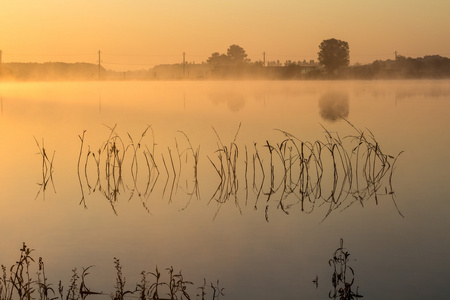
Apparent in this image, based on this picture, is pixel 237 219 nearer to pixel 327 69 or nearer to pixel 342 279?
pixel 342 279

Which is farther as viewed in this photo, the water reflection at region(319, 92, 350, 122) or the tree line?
the tree line

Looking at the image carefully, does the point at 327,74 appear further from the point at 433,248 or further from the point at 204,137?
the point at 433,248

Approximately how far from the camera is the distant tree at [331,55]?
367ft

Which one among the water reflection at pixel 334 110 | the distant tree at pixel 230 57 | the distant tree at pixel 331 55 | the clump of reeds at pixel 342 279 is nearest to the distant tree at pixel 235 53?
the distant tree at pixel 230 57

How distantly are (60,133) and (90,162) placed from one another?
8.47 m

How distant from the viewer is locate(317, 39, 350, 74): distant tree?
112 metres

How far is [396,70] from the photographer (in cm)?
11031

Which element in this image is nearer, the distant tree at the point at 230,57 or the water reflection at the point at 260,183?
the water reflection at the point at 260,183

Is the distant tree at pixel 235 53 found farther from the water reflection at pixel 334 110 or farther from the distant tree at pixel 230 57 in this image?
the water reflection at pixel 334 110

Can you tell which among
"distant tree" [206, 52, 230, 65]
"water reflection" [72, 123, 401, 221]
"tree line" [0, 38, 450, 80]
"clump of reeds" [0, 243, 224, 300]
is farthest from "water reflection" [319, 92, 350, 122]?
"distant tree" [206, 52, 230, 65]

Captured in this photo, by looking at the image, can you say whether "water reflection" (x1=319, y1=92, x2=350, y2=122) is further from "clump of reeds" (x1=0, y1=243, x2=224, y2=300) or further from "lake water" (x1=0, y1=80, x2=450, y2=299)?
"clump of reeds" (x1=0, y1=243, x2=224, y2=300)

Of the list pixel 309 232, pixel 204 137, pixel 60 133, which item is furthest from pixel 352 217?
pixel 60 133

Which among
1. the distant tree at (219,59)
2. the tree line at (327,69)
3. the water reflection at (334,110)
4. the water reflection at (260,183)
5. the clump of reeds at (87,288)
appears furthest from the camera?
the distant tree at (219,59)

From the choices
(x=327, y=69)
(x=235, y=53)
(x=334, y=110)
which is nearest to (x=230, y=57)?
(x=235, y=53)
